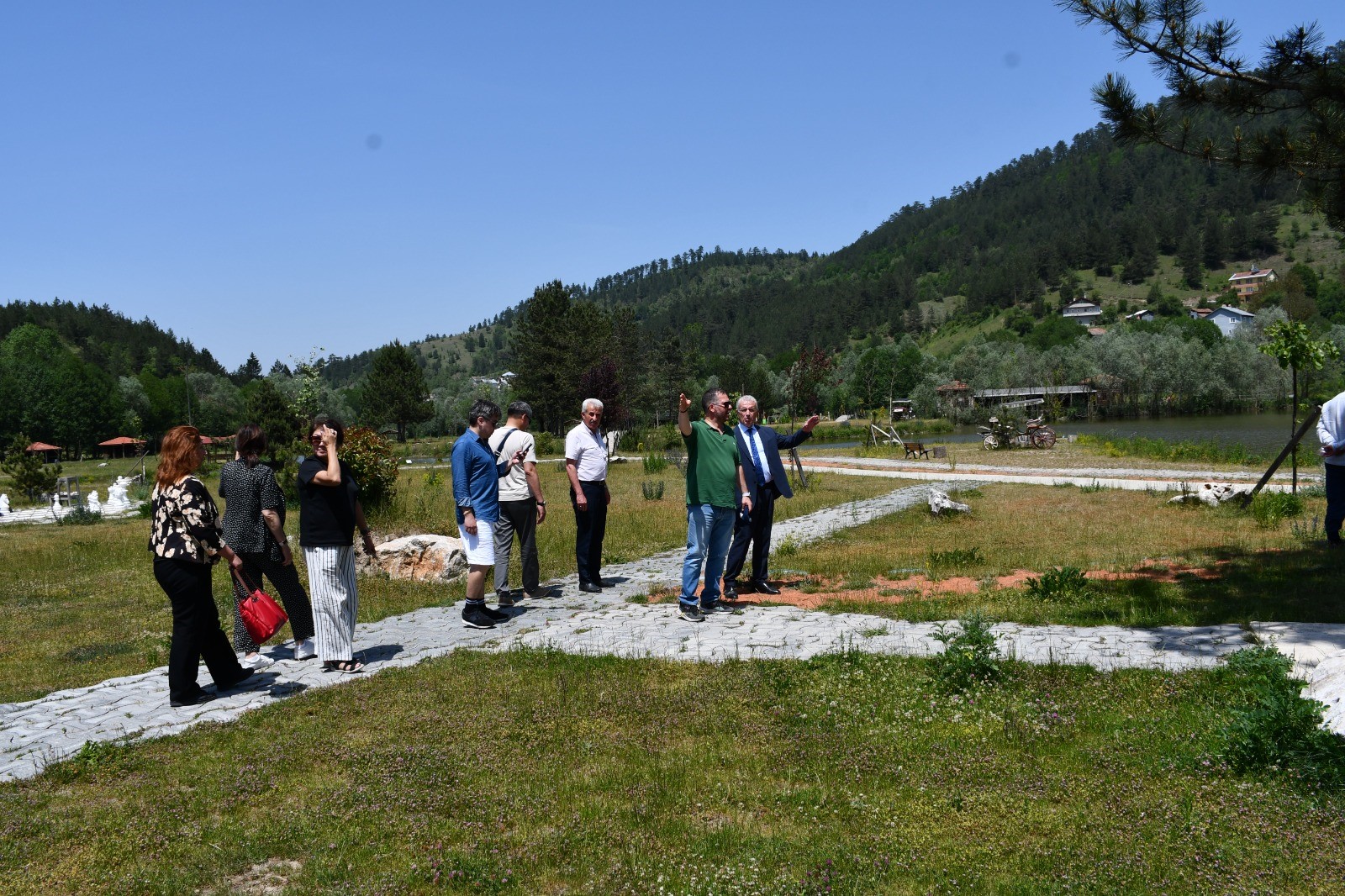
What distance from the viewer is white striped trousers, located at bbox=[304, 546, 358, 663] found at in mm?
6336

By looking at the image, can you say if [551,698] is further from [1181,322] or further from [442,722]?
[1181,322]

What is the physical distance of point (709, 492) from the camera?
7.73 m

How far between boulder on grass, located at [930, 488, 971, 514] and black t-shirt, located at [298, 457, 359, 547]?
10.3m

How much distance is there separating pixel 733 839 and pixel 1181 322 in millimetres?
119762

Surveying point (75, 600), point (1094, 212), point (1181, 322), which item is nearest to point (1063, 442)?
point (75, 600)

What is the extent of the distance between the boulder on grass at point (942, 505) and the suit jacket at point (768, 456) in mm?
6087

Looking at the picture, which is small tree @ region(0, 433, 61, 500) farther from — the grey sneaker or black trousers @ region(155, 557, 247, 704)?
black trousers @ region(155, 557, 247, 704)

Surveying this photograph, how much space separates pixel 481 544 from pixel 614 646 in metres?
1.62

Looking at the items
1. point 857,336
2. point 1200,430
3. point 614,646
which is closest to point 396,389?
point 1200,430

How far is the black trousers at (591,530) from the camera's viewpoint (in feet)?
29.5

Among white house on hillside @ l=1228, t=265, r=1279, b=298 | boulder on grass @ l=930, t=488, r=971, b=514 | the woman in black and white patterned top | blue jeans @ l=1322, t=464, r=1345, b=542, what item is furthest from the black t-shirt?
white house on hillside @ l=1228, t=265, r=1279, b=298

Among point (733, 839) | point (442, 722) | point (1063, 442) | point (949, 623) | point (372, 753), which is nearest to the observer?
point (733, 839)

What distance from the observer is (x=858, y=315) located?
177 m

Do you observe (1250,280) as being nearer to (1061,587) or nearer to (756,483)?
(1061,587)
